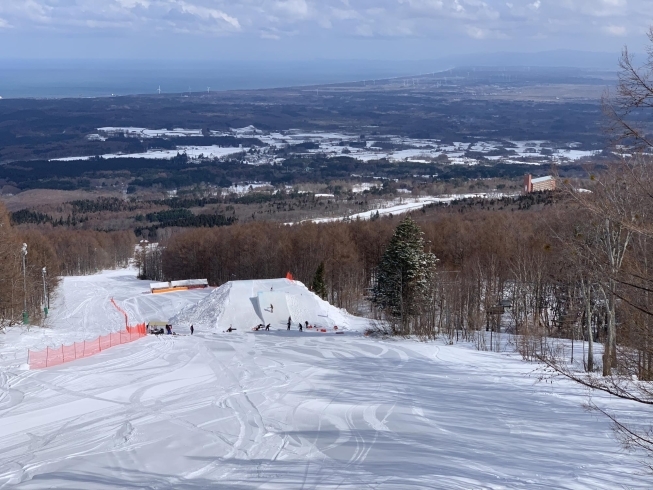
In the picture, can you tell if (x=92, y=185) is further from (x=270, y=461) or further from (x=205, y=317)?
(x=270, y=461)

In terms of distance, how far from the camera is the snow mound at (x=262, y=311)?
37375mm

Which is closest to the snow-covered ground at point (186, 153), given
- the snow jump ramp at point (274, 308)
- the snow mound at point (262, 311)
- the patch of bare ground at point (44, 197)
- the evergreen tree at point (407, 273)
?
the patch of bare ground at point (44, 197)

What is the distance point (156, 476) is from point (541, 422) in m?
8.04

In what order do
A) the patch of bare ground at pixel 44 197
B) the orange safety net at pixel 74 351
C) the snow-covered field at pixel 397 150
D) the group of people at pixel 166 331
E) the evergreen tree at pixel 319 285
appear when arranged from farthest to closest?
the snow-covered field at pixel 397 150 → the patch of bare ground at pixel 44 197 → the evergreen tree at pixel 319 285 → the group of people at pixel 166 331 → the orange safety net at pixel 74 351

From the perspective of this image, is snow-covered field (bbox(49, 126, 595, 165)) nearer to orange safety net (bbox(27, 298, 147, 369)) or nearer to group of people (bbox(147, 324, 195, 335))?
group of people (bbox(147, 324, 195, 335))

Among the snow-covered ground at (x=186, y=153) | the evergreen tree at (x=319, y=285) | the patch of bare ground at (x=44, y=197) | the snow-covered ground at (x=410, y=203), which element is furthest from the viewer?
the snow-covered ground at (x=186, y=153)

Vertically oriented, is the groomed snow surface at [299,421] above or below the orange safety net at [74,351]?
above

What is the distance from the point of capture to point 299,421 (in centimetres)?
1619

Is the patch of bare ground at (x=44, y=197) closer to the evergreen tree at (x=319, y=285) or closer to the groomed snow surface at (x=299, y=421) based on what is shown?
the evergreen tree at (x=319, y=285)

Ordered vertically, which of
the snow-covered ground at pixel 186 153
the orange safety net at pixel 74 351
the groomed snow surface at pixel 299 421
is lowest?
the orange safety net at pixel 74 351

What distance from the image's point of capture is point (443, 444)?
545 inches

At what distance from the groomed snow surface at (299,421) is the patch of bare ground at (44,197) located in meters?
95.4

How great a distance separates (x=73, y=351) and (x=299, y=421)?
43.4 feet

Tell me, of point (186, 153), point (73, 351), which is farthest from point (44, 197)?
point (73, 351)
